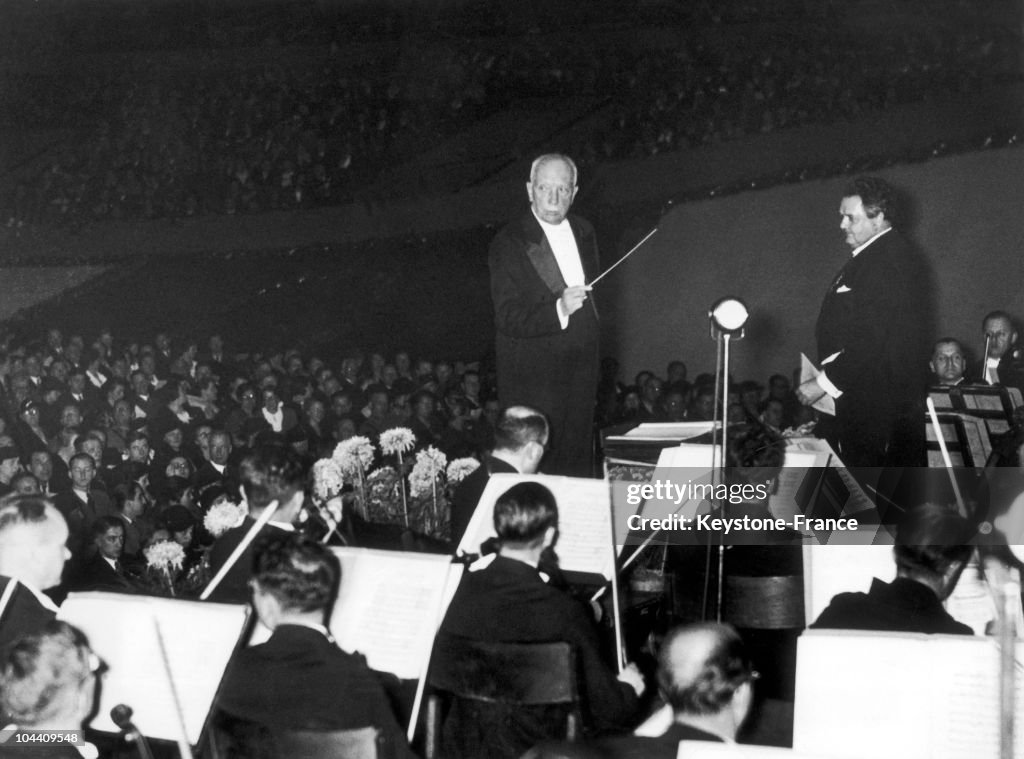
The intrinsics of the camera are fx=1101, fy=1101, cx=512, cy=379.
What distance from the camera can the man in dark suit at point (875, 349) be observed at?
4.65 m

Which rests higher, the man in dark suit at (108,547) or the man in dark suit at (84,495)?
the man in dark suit at (84,495)

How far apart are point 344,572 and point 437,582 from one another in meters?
0.29

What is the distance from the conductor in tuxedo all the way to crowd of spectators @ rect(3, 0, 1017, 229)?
161 inches

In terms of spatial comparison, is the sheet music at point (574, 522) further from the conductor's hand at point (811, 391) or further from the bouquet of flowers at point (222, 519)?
the conductor's hand at point (811, 391)

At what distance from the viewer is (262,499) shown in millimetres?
3330

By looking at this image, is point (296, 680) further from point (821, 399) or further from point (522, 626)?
point (821, 399)

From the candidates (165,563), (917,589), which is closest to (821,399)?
(917,589)

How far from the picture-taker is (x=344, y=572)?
9.98ft

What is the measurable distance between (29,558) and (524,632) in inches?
55.6

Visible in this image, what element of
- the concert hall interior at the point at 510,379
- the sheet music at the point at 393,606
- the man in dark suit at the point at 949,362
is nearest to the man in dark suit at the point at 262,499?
the concert hall interior at the point at 510,379

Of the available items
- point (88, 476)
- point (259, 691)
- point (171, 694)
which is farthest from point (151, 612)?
point (88, 476)

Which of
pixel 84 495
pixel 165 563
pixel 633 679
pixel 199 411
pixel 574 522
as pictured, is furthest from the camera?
pixel 199 411

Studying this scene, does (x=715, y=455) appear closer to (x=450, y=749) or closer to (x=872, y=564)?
(x=872, y=564)

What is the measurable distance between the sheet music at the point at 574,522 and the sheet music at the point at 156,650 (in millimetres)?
1014
